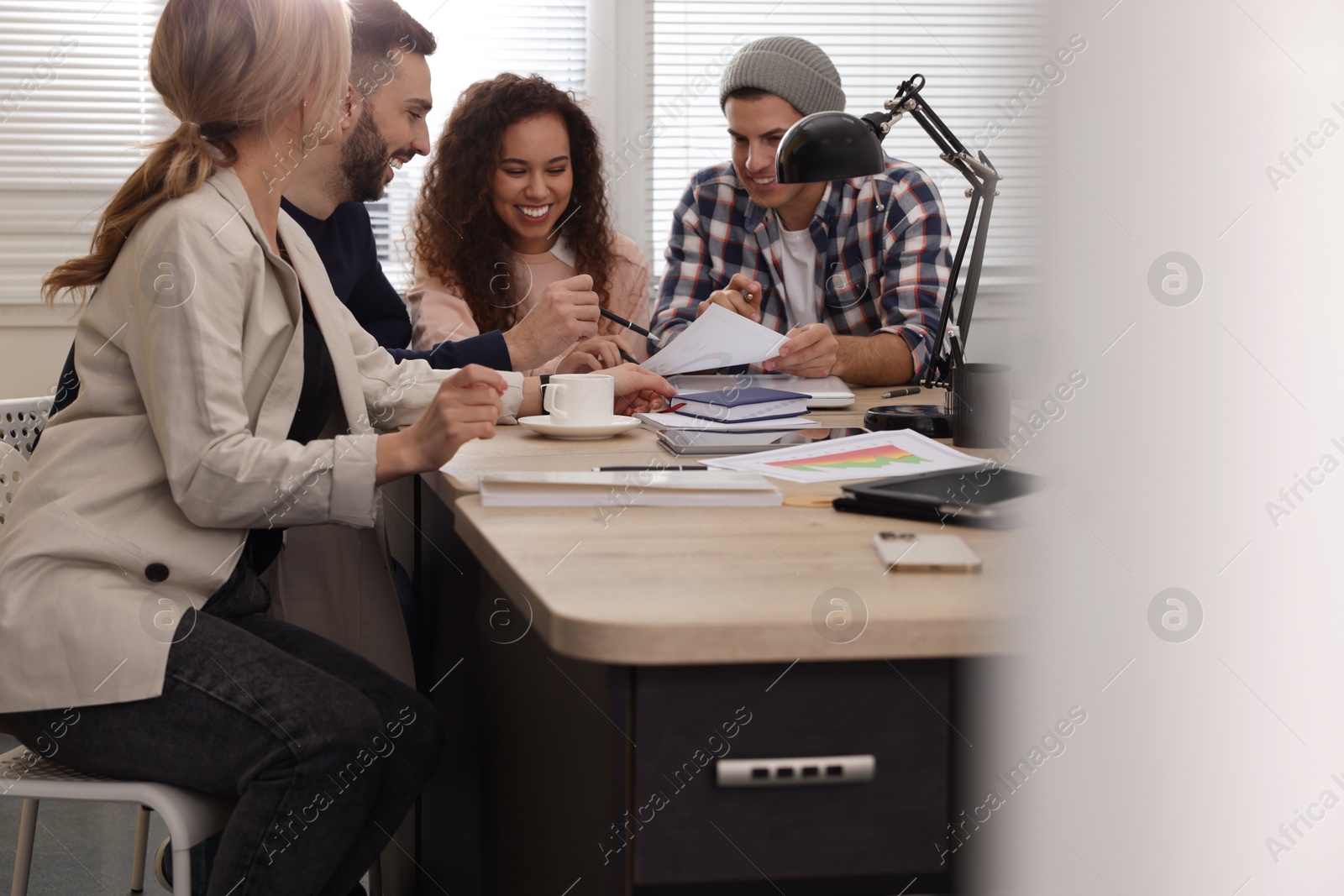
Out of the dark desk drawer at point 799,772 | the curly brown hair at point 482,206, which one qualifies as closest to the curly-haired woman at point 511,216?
the curly brown hair at point 482,206

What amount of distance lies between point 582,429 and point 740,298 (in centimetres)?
71

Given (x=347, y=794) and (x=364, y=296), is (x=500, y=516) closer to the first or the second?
(x=347, y=794)

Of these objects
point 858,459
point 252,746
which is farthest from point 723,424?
point 252,746

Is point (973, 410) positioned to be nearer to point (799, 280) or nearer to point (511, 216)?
point (799, 280)

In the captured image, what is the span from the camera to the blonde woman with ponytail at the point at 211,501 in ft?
3.53

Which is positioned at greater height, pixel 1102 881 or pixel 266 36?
pixel 266 36

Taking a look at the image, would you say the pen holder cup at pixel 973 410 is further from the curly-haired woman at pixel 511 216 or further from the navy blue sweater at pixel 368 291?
the curly-haired woman at pixel 511 216

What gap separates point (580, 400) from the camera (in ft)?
4.76

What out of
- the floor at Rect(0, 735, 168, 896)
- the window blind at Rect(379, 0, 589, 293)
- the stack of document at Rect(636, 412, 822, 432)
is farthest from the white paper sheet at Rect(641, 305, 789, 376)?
the window blind at Rect(379, 0, 589, 293)

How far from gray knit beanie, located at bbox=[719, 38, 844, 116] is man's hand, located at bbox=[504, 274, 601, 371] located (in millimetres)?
751

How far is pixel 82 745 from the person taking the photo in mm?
1094

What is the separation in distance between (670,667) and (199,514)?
2.07ft

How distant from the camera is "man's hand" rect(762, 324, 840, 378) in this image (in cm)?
189

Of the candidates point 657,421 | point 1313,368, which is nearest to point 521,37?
point 657,421
